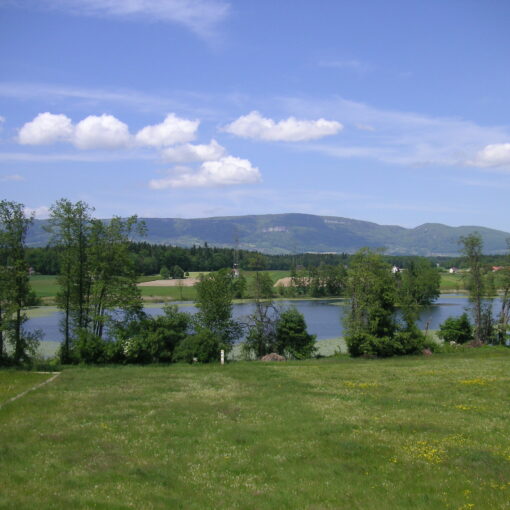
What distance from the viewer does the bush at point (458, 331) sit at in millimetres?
64500

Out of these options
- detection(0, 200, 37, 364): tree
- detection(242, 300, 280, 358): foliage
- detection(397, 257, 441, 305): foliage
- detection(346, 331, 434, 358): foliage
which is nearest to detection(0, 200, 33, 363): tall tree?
detection(0, 200, 37, 364): tree

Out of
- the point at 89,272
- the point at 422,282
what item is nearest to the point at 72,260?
the point at 89,272

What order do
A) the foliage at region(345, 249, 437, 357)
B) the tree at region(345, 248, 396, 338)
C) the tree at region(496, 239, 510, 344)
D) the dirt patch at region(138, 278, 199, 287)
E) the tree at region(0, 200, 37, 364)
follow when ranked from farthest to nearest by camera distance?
1. the dirt patch at region(138, 278, 199, 287)
2. the tree at region(496, 239, 510, 344)
3. the tree at region(345, 248, 396, 338)
4. the foliage at region(345, 249, 437, 357)
5. the tree at region(0, 200, 37, 364)

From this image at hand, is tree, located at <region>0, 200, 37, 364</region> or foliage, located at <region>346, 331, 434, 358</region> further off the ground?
tree, located at <region>0, 200, 37, 364</region>

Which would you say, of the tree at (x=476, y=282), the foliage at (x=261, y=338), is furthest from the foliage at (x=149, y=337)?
the tree at (x=476, y=282)

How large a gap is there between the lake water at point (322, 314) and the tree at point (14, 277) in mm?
21964

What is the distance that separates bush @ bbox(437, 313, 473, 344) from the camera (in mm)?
64500

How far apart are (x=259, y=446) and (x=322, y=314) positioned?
3540 inches

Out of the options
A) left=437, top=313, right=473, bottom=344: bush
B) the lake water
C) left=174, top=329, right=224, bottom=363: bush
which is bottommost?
the lake water

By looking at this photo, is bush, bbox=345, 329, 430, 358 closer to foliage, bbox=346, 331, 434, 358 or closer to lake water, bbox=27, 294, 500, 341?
foliage, bbox=346, 331, 434, 358

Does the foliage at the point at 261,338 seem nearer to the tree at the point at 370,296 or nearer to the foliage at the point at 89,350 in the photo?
the tree at the point at 370,296

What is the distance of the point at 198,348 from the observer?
41.8 meters

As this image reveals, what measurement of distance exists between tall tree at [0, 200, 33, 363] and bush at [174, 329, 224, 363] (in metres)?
11.8

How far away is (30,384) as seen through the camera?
28.5 meters
